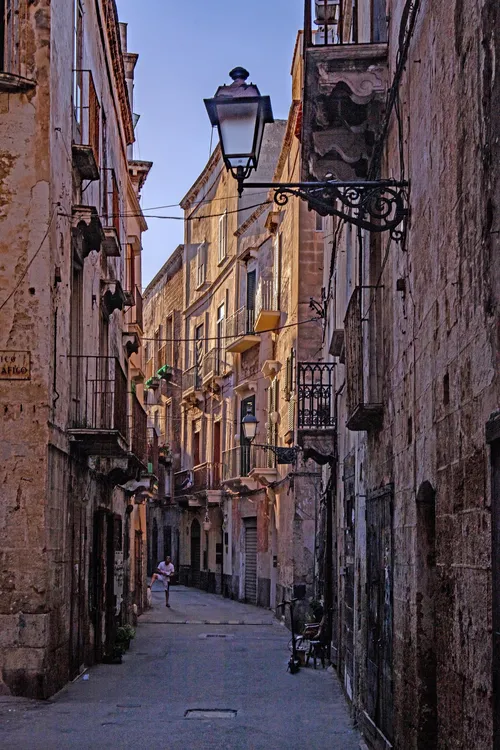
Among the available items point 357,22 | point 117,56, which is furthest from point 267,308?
point 357,22

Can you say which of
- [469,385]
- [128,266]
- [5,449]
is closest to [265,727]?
[5,449]

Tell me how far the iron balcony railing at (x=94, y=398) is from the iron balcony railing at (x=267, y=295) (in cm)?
1318

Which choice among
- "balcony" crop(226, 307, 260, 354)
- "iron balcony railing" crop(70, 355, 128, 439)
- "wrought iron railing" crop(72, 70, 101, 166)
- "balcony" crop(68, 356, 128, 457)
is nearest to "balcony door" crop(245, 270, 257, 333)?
"balcony" crop(226, 307, 260, 354)

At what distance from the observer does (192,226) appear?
4969 cm

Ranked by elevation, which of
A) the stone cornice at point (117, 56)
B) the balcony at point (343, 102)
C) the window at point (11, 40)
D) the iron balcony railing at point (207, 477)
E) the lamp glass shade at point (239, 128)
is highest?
the stone cornice at point (117, 56)

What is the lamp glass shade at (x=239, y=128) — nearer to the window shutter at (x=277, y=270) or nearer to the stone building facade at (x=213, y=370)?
the window shutter at (x=277, y=270)

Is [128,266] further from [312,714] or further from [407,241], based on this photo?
[407,241]

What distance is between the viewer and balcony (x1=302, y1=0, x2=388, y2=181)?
1021 cm

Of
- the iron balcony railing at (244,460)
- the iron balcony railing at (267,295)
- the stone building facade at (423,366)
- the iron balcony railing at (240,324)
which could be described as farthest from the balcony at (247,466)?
the stone building facade at (423,366)

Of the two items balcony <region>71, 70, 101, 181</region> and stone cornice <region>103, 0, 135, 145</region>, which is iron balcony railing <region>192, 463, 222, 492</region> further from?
balcony <region>71, 70, 101, 181</region>

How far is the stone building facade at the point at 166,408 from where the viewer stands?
5234 cm

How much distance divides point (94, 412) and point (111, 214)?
624 cm

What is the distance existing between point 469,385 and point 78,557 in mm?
11502

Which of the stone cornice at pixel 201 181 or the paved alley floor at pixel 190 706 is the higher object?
the stone cornice at pixel 201 181
